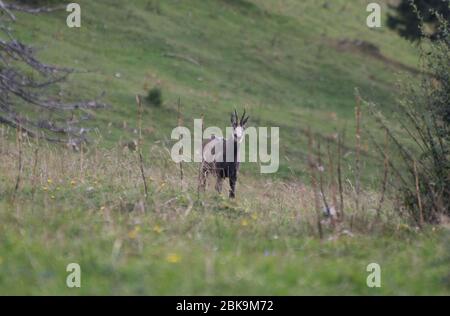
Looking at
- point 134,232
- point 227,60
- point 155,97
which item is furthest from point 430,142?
point 227,60

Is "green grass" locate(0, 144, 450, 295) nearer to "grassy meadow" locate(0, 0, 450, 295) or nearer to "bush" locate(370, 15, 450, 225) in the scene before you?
"grassy meadow" locate(0, 0, 450, 295)

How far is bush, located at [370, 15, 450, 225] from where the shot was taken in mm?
10344

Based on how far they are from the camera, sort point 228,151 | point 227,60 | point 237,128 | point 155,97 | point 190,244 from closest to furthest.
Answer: point 190,244 < point 237,128 < point 228,151 < point 155,97 < point 227,60

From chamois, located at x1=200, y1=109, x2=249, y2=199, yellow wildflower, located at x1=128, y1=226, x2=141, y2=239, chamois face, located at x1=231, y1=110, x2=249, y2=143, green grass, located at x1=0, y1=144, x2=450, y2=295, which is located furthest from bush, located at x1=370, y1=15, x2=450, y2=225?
chamois, located at x1=200, y1=109, x2=249, y2=199

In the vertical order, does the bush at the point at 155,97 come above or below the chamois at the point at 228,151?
above

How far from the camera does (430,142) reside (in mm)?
11156

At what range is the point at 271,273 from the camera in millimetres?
7844

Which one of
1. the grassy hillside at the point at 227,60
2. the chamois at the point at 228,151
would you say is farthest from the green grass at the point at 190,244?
the grassy hillside at the point at 227,60

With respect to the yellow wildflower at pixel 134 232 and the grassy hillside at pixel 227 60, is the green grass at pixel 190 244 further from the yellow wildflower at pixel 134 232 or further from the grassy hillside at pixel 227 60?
the grassy hillside at pixel 227 60

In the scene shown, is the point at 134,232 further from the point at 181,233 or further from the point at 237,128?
the point at 237,128

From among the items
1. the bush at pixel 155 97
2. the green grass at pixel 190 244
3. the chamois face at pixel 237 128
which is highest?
the bush at pixel 155 97

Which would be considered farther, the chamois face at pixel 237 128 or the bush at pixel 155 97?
the bush at pixel 155 97

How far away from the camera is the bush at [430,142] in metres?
10.3

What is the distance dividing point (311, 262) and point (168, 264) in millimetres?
1532
